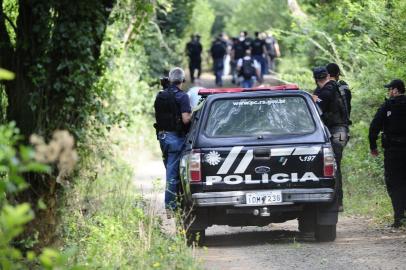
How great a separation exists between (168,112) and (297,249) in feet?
10.1

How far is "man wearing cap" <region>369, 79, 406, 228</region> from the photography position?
13148 mm

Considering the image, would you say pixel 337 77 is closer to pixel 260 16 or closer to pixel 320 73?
pixel 320 73

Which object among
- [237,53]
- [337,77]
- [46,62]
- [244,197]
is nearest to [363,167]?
[337,77]

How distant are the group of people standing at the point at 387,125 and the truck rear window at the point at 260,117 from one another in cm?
101

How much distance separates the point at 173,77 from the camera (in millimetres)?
13484

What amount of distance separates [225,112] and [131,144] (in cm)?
1535

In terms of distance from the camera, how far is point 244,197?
37.3 ft

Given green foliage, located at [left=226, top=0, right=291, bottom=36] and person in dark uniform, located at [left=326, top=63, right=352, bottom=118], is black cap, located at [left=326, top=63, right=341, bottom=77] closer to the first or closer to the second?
person in dark uniform, located at [left=326, top=63, right=352, bottom=118]

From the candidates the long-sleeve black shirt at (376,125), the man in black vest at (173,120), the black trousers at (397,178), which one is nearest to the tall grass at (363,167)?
the black trousers at (397,178)

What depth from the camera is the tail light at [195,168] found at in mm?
11375

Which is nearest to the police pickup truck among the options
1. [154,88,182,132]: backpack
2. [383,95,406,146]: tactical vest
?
[154,88,182,132]: backpack

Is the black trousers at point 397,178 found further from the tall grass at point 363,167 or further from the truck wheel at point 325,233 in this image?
the truck wheel at point 325,233

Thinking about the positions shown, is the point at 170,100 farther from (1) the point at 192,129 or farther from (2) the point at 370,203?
(2) the point at 370,203

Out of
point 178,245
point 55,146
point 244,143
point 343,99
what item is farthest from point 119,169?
point 55,146
